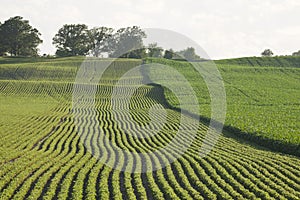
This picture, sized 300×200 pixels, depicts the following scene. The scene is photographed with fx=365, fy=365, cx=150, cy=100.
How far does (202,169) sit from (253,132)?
9948mm

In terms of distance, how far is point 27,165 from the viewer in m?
14.4

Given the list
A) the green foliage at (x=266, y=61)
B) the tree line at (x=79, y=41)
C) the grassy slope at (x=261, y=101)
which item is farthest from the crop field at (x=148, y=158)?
the tree line at (x=79, y=41)

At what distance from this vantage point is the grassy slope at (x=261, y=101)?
22.0 metres

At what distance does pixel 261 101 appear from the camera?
39.8 meters

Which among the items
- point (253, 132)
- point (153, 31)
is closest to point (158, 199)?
point (153, 31)

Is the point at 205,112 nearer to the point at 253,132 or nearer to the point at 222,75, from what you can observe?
the point at 253,132

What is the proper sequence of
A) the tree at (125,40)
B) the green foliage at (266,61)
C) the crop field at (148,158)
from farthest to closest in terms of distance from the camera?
the tree at (125,40) → the green foliage at (266,61) → the crop field at (148,158)

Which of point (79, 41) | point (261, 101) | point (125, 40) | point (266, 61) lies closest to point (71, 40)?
point (79, 41)

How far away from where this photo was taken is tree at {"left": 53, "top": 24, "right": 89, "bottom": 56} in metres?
93.9

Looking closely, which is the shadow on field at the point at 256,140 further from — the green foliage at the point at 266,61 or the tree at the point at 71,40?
the tree at the point at 71,40

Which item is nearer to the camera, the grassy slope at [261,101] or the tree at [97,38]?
the grassy slope at [261,101]

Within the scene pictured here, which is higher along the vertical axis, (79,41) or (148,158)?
(79,41)

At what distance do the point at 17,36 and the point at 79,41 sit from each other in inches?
635

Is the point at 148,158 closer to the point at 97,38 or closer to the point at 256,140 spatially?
the point at 256,140
